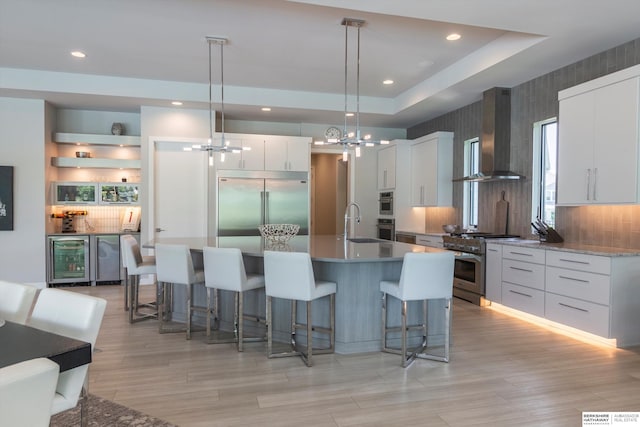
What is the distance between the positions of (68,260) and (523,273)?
6283 millimetres

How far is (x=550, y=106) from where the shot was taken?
4785 mm

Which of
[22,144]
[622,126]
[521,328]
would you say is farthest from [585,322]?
[22,144]

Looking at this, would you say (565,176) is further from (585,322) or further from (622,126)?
(585,322)

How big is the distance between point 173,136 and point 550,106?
5179 mm

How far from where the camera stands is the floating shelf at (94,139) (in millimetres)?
6465

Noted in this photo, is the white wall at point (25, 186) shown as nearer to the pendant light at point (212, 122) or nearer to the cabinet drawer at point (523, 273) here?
the pendant light at point (212, 122)

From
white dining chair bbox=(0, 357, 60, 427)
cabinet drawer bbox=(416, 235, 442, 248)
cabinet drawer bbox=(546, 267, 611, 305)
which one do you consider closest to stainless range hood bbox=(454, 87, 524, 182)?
cabinet drawer bbox=(416, 235, 442, 248)

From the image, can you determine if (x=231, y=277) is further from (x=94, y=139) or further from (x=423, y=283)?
(x=94, y=139)

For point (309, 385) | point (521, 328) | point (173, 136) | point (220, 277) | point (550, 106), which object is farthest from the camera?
point (173, 136)

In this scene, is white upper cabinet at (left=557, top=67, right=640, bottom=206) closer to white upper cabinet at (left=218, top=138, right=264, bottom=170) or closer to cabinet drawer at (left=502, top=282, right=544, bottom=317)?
cabinet drawer at (left=502, top=282, right=544, bottom=317)

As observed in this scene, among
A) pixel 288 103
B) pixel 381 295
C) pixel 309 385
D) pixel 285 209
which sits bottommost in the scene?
pixel 309 385

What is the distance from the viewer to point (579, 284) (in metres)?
3.84

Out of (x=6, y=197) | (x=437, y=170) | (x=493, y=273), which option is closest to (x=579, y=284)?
(x=493, y=273)

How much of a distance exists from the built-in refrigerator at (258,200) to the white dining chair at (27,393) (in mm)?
5519
